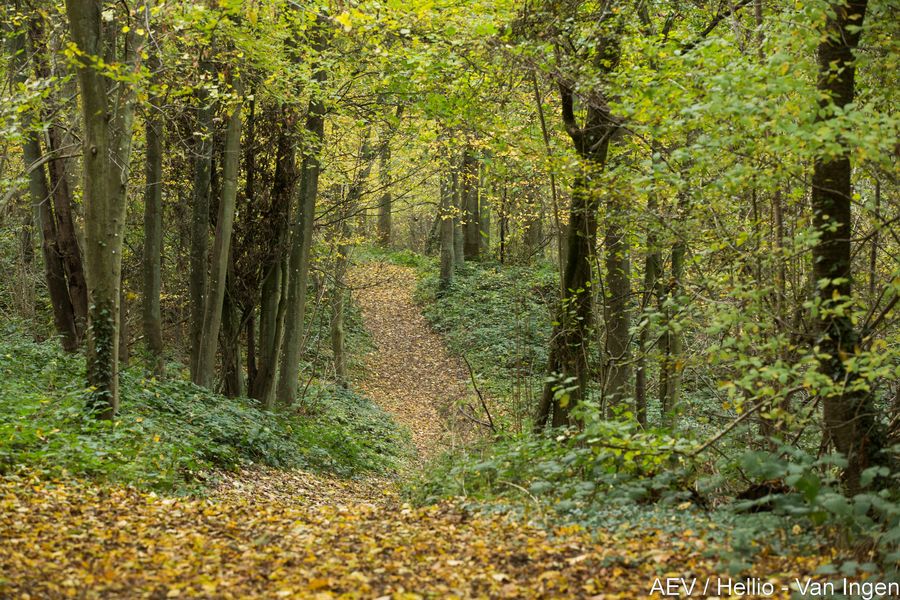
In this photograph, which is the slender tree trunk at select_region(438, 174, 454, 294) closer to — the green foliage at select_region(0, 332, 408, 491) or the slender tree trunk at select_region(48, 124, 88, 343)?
the green foliage at select_region(0, 332, 408, 491)

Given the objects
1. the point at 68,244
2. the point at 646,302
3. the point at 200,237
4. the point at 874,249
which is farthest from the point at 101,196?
the point at 874,249

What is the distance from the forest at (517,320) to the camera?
489cm

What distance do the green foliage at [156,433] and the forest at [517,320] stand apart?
48 millimetres

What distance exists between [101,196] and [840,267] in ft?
24.3

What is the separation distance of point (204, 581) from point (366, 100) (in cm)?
1037

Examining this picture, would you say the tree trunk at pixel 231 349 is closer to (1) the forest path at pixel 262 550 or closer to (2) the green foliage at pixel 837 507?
(1) the forest path at pixel 262 550

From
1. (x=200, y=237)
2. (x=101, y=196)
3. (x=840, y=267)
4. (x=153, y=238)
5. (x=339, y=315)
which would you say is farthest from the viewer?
(x=339, y=315)

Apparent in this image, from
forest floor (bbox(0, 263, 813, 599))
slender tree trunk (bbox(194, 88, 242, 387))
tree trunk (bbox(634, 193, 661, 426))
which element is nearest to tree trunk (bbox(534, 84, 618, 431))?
tree trunk (bbox(634, 193, 661, 426))

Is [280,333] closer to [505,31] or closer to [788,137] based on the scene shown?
[505,31]

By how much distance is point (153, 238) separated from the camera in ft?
38.9

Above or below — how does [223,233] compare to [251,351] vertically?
above

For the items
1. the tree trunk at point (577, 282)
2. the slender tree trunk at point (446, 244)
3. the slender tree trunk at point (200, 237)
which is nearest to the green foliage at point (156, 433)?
the slender tree trunk at point (200, 237)

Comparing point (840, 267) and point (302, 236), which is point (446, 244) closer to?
point (302, 236)

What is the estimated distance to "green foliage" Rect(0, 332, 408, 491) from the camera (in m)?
7.18
